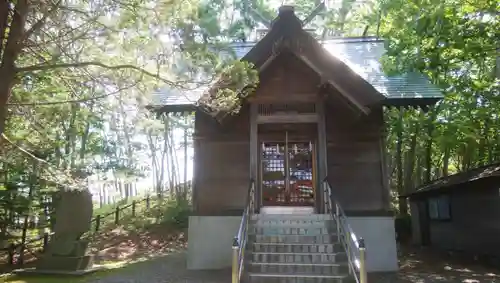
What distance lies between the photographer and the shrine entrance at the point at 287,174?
11.3 meters

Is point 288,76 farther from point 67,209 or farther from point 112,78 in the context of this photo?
point 67,209

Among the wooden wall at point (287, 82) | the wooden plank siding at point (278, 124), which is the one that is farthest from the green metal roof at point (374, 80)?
the wooden wall at point (287, 82)

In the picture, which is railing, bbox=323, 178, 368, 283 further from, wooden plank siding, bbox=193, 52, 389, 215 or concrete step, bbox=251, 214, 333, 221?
wooden plank siding, bbox=193, 52, 389, 215

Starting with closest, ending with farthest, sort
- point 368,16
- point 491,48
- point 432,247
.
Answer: point 491,48
point 432,247
point 368,16

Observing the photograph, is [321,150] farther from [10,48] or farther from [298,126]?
[10,48]

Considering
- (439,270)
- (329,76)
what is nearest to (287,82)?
(329,76)

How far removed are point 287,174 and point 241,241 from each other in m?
4.90

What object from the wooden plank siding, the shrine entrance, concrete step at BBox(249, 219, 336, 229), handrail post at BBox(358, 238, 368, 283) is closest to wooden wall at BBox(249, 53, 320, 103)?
the wooden plank siding

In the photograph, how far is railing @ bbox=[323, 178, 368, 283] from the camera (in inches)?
212

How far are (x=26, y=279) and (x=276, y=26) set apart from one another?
26.6 ft

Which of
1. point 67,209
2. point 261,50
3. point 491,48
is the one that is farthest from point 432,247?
point 67,209

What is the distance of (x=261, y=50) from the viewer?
9094mm

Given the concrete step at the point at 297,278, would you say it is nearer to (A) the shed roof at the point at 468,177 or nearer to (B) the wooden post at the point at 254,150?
(B) the wooden post at the point at 254,150

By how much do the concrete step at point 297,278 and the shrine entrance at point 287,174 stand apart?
4558 millimetres
